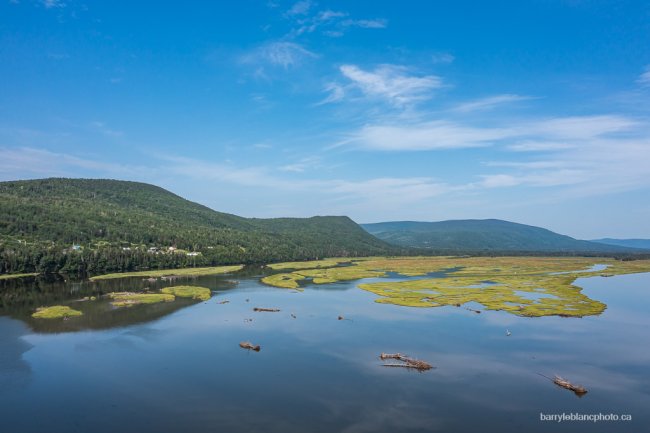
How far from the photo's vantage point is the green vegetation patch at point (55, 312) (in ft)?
234

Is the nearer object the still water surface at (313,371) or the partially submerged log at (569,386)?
the still water surface at (313,371)

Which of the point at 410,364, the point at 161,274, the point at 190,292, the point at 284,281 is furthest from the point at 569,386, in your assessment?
the point at 161,274

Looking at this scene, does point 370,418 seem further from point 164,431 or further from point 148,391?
point 148,391

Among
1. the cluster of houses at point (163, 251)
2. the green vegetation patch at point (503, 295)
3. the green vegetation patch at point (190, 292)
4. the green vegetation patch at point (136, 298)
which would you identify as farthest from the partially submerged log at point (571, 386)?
the cluster of houses at point (163, 251)

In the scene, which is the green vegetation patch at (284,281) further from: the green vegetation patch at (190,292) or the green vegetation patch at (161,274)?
the green vegetation patch at (161,274)

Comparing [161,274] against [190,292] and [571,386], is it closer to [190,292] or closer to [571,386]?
[190,292]

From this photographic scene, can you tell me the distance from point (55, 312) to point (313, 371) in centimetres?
5384

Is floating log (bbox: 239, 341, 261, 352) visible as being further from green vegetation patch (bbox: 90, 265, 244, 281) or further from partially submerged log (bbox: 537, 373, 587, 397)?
green vegetation patch (bbox: 90, 265, 244, 281)

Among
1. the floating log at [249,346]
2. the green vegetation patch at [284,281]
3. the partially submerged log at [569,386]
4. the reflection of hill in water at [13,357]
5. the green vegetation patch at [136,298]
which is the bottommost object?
the reflection of hill in water at [13,357]

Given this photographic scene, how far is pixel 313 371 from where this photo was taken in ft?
149

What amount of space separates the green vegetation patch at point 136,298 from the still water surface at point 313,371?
20.6 feet

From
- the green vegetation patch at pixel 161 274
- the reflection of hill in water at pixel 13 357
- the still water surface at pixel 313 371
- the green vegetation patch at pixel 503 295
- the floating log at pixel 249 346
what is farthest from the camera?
the green vegetation patch at pixel 161 274

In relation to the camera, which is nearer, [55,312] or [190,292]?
[55,312]

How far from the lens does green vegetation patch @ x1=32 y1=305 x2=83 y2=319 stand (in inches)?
2803
